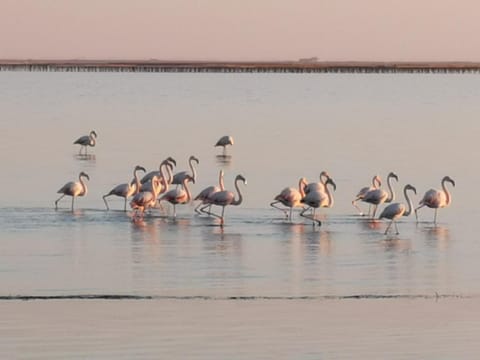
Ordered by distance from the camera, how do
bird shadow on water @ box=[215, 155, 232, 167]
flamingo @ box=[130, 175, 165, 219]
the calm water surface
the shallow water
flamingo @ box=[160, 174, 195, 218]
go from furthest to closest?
1. bird shadow on water @ box=[215, 155, 232, 167]
2. flamingo @ box=[160, 174, 195, 218]
3. flamingo @ box=[130, 175, 165, 219]
4. the calm water surface
5. the shallow water

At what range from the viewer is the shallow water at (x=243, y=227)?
1855 centimetres

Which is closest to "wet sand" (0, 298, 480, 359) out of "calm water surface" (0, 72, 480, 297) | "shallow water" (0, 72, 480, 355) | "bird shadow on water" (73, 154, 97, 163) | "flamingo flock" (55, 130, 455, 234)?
"shallow water" (0, 72, 480, 355)

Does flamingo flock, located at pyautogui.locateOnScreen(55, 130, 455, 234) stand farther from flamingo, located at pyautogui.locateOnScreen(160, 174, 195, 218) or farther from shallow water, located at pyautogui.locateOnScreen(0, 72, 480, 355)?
shallow water, located at pyautogui.locateOnScreen(0, 72, 480, 355)

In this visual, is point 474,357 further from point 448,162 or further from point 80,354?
point 448,162

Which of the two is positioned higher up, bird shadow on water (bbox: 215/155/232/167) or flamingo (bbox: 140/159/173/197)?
bird shadow on water (bbox: 215/155/232/167)

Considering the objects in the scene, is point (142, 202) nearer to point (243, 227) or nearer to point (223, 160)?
point (243, 227)

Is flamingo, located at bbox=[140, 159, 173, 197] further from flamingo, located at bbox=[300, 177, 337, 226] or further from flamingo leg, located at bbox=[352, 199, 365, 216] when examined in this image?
flamingo leg, located at bbox=[352, 199, 365, 216]

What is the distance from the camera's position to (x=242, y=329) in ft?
50.7

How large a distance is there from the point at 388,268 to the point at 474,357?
5845 mm

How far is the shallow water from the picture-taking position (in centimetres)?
1855

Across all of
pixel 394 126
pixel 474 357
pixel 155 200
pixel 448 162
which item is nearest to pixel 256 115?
pixel 394 126

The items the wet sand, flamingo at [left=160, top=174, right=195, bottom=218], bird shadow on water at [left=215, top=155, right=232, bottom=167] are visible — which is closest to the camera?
the wet sand

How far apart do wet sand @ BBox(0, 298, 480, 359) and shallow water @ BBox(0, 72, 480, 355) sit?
691 mm

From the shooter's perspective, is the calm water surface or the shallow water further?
the calm water surface
